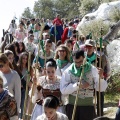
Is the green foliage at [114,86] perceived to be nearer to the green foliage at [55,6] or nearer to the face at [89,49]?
the face at [89,49]

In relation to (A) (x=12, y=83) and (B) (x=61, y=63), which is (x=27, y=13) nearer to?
(B) (x=61, y=63)

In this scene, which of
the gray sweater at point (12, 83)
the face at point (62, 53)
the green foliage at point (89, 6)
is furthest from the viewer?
the green foliage at point (89, 6)

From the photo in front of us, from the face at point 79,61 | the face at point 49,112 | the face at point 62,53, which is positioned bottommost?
the face at point 49,112

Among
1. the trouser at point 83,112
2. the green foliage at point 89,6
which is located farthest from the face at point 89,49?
the green foliage at point 89,6

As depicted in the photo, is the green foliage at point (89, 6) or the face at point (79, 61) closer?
the face at point (79, 61)

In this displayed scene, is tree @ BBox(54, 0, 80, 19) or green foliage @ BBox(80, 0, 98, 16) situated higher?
tree @ BBox(54, 0, 80, 19)

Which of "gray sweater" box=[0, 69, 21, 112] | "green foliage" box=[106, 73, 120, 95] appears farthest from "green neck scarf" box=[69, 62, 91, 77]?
"green foliage" box=[106, 73, 120, 95]

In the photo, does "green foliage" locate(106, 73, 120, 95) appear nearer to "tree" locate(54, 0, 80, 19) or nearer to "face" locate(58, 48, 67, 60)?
"face" locate(58, 48, 67, 60)

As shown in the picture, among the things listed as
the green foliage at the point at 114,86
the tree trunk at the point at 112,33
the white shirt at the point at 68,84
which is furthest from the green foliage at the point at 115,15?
the white shirt at the point at 68,84

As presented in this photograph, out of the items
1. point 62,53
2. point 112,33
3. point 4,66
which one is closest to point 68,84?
point 4,66

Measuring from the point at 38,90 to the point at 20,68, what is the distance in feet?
4.69

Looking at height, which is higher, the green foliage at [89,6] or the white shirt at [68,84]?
the green foliage at [89,6]

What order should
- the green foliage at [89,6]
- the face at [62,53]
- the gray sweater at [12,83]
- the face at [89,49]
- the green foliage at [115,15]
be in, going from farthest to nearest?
the green foliage at [89,6]
the green foliage at [115,15]
the face at [62,53]
the face at [89,49]
the gray sweater at [12,83]

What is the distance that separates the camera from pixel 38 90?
687 cm
